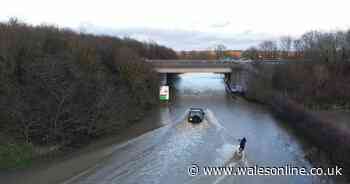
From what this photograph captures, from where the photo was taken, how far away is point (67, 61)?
97.7ft

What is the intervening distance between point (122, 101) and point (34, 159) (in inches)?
522

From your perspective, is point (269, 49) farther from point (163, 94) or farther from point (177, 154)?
point (177, 154)

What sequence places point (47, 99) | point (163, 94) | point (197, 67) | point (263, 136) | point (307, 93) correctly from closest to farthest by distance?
point (47, 99) → point (263, 136) → point (307, 93) → point (163, 94) → point (197, 67)

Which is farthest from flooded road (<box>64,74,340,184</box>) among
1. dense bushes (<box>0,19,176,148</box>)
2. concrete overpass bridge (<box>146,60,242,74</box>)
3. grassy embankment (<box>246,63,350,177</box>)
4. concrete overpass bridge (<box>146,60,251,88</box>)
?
concrete overpass bridge (<box>146,60,242,74</box>)

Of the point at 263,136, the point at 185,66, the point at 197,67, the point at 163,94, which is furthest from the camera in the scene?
the point at 197,67

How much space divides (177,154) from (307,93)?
86.7 feet

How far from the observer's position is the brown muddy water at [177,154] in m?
20.3

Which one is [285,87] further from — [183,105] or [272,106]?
[183,105]

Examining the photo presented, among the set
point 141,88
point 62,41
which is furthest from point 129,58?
point 62,41

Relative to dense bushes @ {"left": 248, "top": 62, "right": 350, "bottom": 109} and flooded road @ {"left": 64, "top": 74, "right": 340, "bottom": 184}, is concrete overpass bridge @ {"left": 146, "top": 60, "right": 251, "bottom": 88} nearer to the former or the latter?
dense bushes @ {"left": 248, "top": 62, "right": 350, "bottom": 109}

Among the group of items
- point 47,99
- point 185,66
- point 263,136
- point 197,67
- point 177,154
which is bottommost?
point 177,154

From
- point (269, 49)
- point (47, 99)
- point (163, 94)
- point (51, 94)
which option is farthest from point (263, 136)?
point (269, 49)

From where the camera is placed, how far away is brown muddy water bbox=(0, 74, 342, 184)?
20.3m

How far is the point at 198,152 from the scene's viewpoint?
1013 inches
